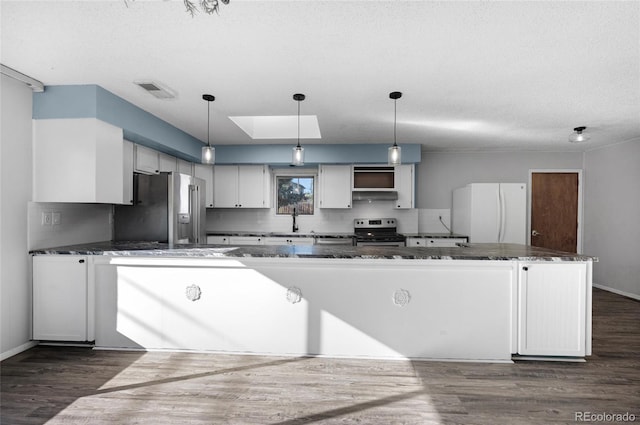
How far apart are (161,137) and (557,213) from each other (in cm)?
651

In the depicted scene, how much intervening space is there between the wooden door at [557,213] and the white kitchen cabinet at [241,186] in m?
4.76

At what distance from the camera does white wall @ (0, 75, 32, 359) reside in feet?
9.10

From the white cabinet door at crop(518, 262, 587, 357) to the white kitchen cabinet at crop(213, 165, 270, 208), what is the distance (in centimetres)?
413

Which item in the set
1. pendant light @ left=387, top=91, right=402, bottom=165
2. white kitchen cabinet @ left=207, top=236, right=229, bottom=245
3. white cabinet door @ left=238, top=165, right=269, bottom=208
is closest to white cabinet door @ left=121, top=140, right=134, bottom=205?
white kitchen cabinet @ left=207, top=236, right=229, bottom=245

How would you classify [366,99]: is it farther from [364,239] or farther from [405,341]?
[364,239]

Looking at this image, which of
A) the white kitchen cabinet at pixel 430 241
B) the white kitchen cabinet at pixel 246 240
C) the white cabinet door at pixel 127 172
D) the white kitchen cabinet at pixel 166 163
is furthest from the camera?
the white kitchen cabinet at pixel 246 240

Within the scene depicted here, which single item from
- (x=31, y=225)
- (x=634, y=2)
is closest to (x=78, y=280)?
(x=31, y=225)

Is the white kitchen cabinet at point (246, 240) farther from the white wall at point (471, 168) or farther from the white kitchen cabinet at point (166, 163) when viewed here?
the white wall at point (471, 168)

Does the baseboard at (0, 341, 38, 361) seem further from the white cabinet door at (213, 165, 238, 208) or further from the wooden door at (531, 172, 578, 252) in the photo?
the wooden door at (531, 172, 578, 252)

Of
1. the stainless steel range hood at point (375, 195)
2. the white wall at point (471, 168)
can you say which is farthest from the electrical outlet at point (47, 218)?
the white wall at point (471, 168)

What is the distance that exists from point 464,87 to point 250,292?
263 centimetres

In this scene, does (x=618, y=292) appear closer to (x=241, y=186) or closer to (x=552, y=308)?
(x=552, y=308)

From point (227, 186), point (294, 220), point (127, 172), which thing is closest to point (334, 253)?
point (127, 172)

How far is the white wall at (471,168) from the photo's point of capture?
5.99m
